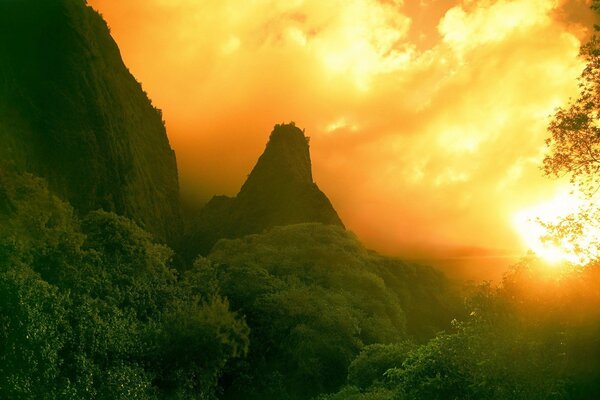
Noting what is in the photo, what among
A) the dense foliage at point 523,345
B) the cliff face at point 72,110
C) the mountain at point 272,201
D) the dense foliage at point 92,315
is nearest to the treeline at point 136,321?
the dense foliage at point 92,315

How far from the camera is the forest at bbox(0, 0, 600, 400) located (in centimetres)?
2088

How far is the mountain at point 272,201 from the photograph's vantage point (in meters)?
134

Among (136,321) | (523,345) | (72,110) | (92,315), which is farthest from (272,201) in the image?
(523,345)

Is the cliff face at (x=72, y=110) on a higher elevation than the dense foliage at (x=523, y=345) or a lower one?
higher

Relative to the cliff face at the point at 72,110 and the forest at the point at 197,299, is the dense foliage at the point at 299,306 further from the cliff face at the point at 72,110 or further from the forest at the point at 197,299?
the cliff face at the point at 72,110

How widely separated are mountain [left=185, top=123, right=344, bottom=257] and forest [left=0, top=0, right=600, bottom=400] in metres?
44.9

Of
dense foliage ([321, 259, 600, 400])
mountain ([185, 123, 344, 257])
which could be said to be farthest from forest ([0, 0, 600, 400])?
mountain ([185, 123, 344, 257])

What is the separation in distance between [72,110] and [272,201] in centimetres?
7474

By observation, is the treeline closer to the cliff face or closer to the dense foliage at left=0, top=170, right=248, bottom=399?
the dense foliage at left=0, top=170, right=248, bottom=399

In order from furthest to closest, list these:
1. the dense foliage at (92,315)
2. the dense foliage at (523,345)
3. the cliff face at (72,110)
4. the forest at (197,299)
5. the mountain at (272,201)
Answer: the mountain at (272,201) → the cliff face at (72,110) → the dense foliage at (92,315) → the forest at (197,299) → the dense foliage at (523,345)

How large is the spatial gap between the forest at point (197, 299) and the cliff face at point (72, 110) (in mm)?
279

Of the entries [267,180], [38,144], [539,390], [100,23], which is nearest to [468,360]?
[539,390]

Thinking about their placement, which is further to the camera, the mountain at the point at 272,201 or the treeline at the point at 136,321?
the mountain at the point at 272,201

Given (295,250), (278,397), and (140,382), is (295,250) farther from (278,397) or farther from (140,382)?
(140,382)
